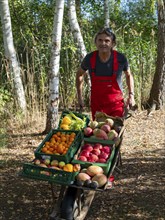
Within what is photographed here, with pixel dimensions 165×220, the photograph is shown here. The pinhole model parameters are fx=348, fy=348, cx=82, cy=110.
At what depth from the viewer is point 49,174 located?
2912mm

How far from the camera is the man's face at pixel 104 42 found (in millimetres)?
4078

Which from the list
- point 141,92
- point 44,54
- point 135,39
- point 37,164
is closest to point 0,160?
point 37,164

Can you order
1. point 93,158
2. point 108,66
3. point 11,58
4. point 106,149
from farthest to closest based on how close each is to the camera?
point 11,58, point 108,66, point 106,149, point 93,158

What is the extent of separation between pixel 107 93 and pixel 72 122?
0.76m

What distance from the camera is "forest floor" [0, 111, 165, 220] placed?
3.80 metres

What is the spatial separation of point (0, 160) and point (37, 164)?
8.27ft

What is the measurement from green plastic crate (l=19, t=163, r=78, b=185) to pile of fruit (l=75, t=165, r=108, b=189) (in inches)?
2.4

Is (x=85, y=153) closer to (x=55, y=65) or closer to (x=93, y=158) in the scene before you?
(x=93, y=158)

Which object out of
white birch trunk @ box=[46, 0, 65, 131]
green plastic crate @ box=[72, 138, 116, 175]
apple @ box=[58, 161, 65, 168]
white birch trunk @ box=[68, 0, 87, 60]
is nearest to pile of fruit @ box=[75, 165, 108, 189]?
green plastic crate @ box=[72, 138, 116, 175]

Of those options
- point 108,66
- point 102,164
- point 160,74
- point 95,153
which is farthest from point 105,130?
point 160,74

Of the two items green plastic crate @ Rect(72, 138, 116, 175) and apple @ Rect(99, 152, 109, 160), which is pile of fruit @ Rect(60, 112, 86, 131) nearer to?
green plastic crate @ Rect(72, 138, 116, 175)

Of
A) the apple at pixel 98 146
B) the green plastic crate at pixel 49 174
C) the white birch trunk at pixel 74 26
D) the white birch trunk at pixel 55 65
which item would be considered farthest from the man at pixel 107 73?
the white birch trunk at pixel 74 26

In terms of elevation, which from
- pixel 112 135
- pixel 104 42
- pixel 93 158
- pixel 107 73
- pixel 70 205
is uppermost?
pixel 104 42

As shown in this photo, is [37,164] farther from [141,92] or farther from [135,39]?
[135,39]
